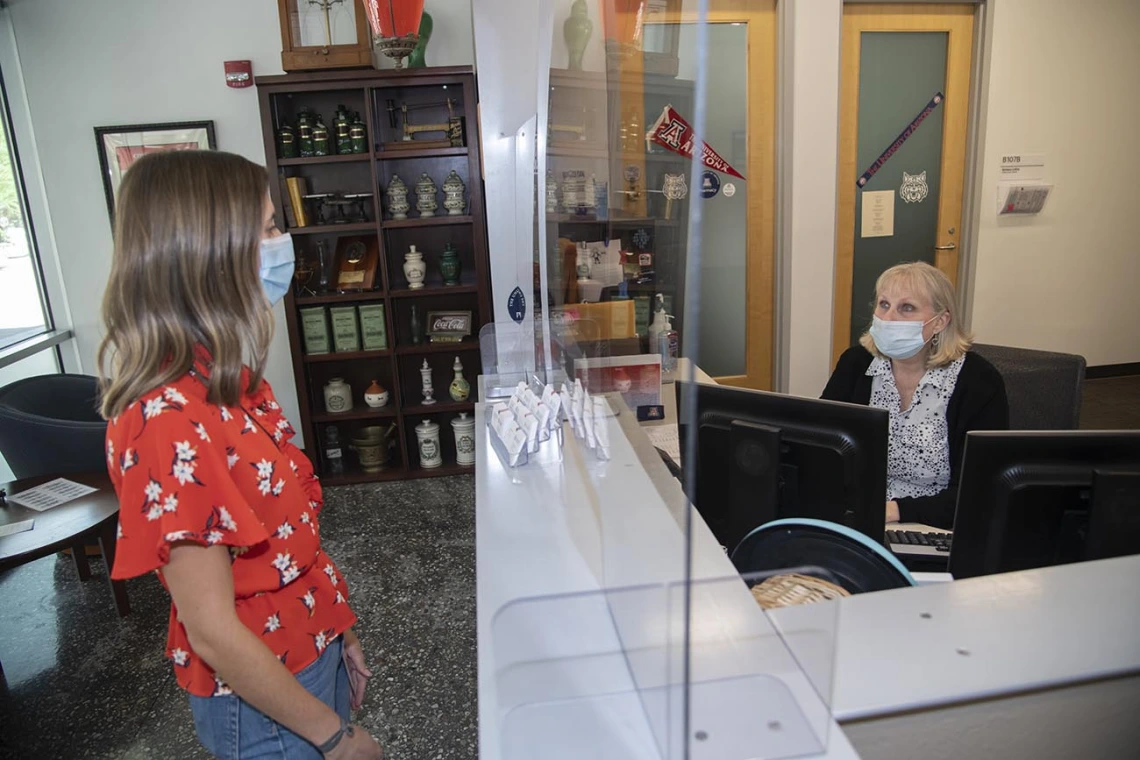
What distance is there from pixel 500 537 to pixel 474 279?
286cm

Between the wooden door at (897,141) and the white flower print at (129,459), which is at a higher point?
the wooden door at (897,141)

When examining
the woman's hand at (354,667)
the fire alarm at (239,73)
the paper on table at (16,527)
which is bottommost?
the paper on table at (16,527)

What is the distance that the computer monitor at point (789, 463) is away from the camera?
125 centimetres

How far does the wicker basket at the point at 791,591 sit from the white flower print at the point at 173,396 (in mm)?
707

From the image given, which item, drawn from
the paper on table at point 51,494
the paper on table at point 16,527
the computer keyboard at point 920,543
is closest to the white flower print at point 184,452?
the computer keyboard at point 920,543

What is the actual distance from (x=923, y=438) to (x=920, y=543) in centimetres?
47

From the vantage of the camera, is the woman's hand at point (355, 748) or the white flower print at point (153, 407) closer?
the white flower print at point (153, 407)

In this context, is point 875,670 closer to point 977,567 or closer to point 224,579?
point 977,567

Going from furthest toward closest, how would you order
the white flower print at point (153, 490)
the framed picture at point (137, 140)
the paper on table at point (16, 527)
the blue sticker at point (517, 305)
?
1. the framed picture at point (137, 140)
2. the blue sticker at point (517, 305)
3. the paper on table at point (16, 527)
4. the white flower print at point (153, 490)

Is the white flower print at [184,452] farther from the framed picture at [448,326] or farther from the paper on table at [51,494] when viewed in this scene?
the framed picture at [448,326]

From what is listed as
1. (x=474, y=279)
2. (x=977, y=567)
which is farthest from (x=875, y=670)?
(x=474, y=279)

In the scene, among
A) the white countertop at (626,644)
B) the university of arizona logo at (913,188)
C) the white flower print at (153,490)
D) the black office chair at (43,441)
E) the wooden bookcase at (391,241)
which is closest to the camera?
the white countertop at (626,644)

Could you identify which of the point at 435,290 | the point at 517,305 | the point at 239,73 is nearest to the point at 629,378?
the point at 517,305

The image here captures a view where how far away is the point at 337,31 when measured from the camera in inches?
139
